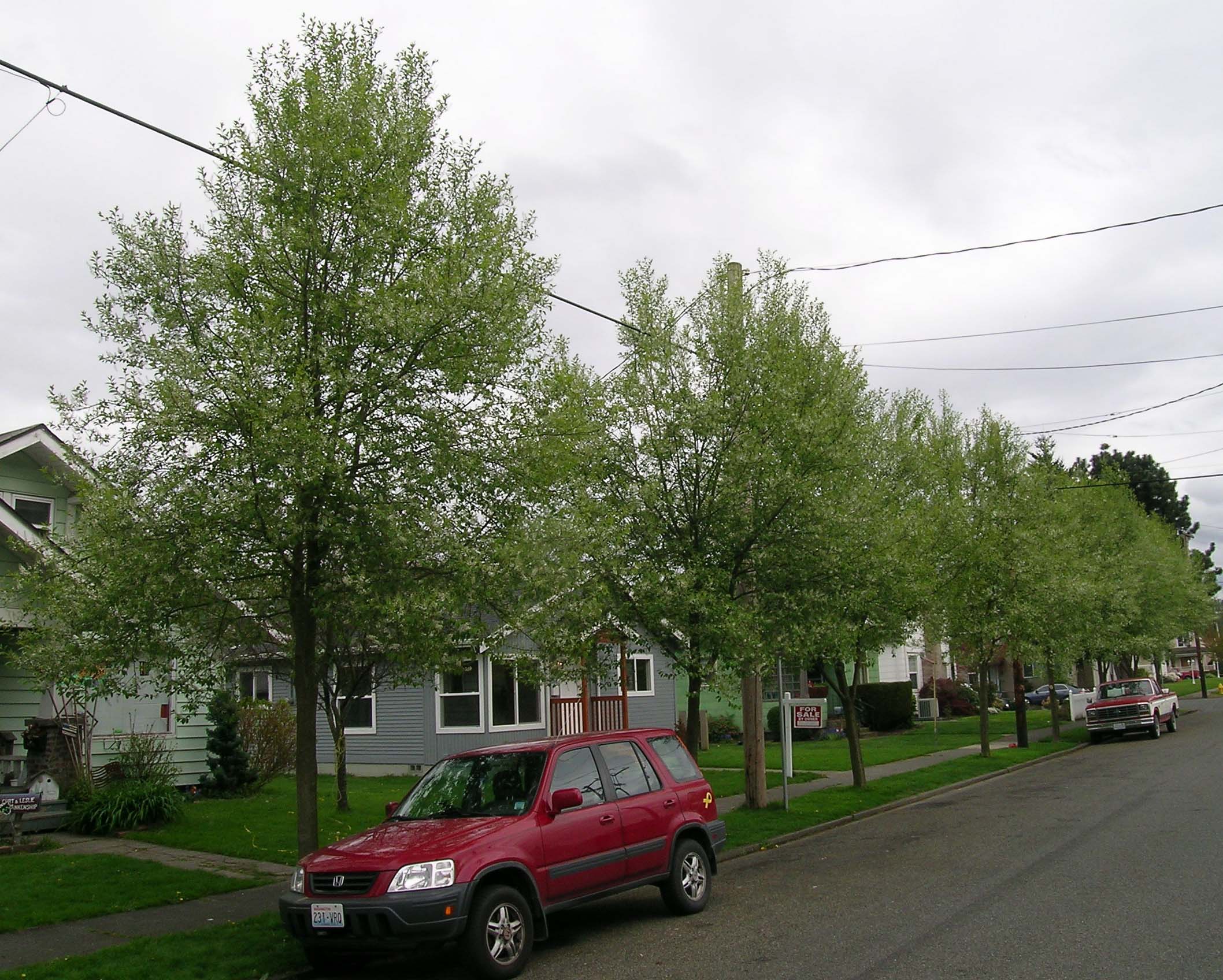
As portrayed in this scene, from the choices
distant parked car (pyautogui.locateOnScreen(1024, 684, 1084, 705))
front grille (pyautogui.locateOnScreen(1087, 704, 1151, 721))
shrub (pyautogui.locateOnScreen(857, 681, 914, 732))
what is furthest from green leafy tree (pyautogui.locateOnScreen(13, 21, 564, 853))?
distant parked car (pyautogui.locateOnScreen(1024, 684, 1084, 705))

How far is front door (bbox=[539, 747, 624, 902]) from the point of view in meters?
8.28

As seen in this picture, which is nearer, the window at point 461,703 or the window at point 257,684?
the window at point 461,703

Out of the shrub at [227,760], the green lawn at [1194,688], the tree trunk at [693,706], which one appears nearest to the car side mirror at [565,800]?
the tree trunk at [693,706]

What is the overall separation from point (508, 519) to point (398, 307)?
2145 millimetres

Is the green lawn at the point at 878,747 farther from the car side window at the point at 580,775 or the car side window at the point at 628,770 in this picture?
the car side window at the point at 580,775

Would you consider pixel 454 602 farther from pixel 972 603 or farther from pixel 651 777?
pixel 972 603

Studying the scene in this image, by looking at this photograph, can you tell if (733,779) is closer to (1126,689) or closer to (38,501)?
(38,501)

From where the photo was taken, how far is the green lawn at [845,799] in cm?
1440

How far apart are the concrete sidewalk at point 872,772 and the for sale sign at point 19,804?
9.05 metres

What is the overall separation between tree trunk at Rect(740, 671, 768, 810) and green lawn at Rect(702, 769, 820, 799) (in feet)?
6.70

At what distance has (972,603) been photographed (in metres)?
23.1

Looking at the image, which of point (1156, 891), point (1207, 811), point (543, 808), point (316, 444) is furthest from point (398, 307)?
point (1207, 811)

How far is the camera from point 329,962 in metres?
8.09

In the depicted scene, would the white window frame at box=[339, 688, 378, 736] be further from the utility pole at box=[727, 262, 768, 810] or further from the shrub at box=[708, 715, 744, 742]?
the shrub at box=[708, 715, 744, 742]
